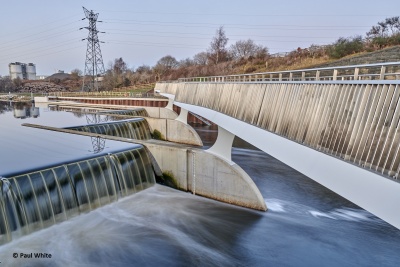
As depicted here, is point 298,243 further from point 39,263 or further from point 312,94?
point 39,263

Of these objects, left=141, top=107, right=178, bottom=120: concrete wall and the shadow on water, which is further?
left=141, top=107, right=178, bottom=120: concrete wall

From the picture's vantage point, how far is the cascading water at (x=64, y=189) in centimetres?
1052

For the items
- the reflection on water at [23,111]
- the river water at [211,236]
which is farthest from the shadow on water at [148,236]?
the reflection on water at [23,111]

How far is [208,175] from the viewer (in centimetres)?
1566

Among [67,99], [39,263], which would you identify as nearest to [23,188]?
[39,263]

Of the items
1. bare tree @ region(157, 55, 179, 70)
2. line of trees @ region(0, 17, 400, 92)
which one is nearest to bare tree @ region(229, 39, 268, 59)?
line of trees @ region(0, 17, 400, 92)

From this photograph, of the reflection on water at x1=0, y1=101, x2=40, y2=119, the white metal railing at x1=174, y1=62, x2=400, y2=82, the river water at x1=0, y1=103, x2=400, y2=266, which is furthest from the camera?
the reflection on water at x1=0, y1=101, x2=40, y2=119

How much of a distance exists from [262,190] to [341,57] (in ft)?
124

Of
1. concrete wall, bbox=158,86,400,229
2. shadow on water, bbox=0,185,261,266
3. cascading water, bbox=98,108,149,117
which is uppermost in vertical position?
concrete wall, bbox=158,86,400,229

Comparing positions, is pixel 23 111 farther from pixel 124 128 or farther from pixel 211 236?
pixel 211 236

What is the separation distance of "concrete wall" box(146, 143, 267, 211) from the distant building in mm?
179632

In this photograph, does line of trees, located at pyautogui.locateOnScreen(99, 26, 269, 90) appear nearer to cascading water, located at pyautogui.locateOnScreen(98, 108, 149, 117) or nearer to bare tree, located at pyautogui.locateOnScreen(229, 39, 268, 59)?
bare tree, located at pyautogui.locateOnScreen(229, 39, 268, 59)

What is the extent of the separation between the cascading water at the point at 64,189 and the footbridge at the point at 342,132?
7.44 metres

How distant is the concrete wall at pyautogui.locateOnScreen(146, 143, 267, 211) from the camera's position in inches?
566
